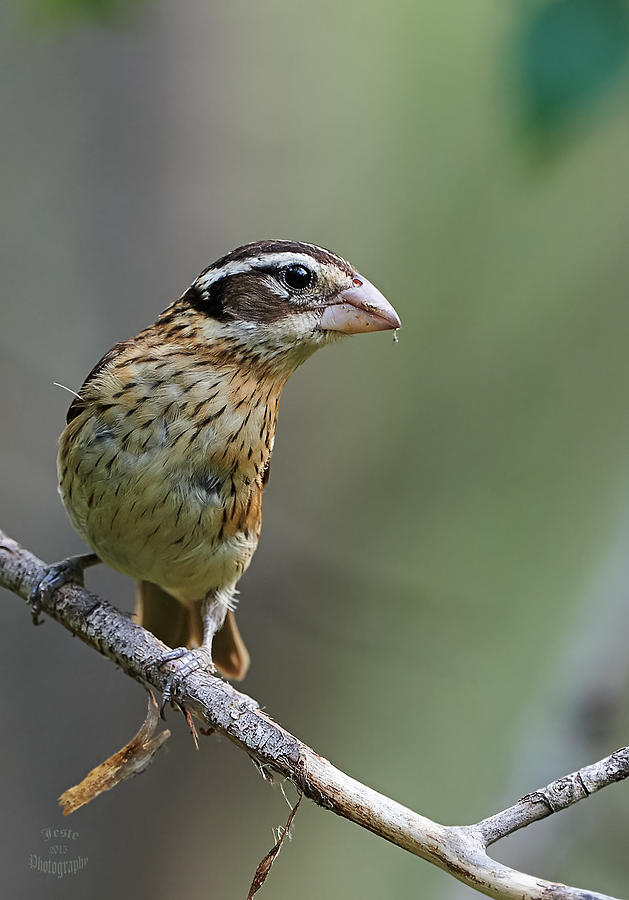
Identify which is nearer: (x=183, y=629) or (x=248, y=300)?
(x=248, y=300)

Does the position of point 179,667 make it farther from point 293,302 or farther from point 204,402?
point 293,302

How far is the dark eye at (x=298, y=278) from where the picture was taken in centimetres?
322

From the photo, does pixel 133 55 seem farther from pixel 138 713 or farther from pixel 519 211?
pixel 138 713

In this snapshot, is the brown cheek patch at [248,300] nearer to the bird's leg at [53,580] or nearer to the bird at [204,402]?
the bird at [204,402]

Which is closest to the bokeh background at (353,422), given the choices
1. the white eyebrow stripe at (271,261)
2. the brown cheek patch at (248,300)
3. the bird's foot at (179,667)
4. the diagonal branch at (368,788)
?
the white eyebrow stripe at (271,261)

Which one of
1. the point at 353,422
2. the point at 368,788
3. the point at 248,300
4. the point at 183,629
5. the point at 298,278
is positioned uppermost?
the point at 298,278

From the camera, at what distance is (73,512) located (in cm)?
353

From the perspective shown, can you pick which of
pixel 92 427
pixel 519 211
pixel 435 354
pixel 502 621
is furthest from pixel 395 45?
pixel 92 427

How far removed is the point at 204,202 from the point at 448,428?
255 centimetres

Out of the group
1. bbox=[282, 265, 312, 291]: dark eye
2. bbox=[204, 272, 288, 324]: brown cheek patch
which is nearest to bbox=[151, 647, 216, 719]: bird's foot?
bbox=[204, 272, 288, 324]: brown cheek patch

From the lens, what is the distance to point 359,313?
3.17 meters

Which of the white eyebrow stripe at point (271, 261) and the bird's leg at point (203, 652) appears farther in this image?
the white eyebrow stripe at point (271, 261)

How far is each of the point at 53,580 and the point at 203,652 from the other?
0.62 meters

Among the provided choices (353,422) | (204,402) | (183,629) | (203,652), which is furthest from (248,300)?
(353,422)
